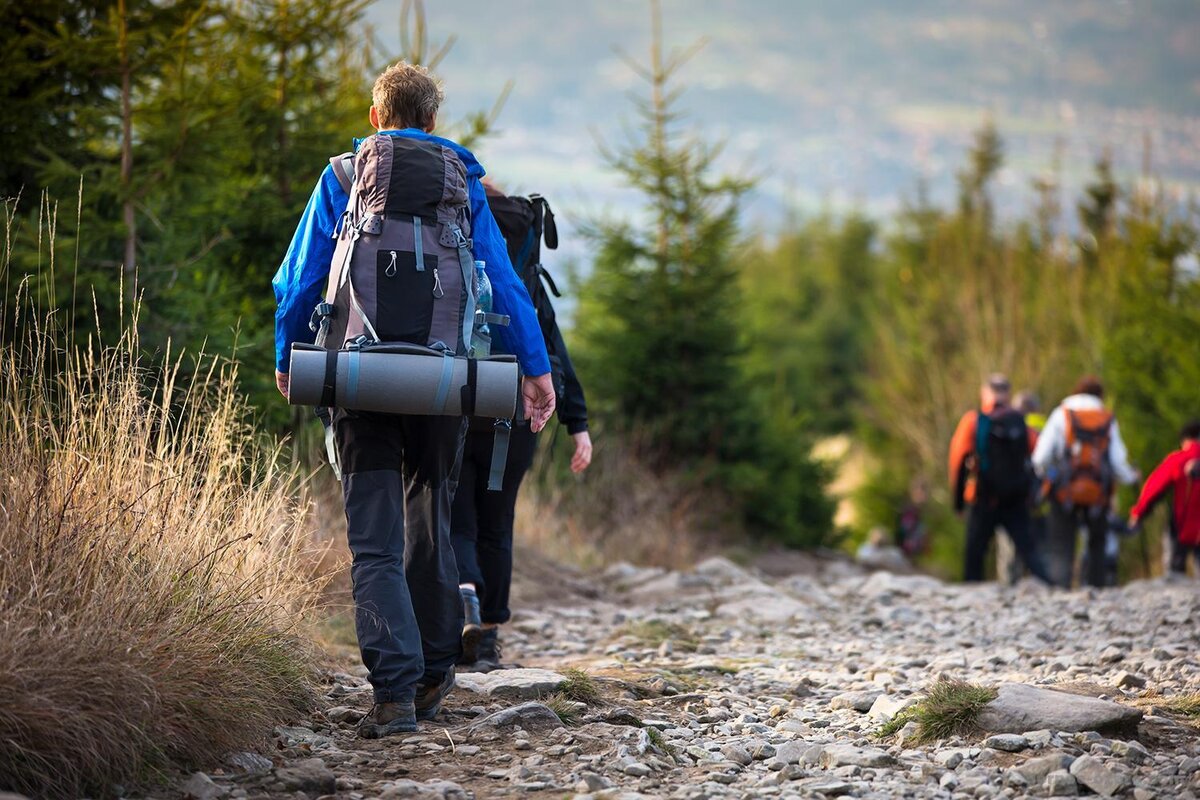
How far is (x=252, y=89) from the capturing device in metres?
9.01

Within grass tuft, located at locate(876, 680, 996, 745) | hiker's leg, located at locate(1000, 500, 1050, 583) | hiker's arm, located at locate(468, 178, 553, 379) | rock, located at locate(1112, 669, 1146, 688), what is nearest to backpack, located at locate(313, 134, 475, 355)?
hiker's arm, located at locate(468, 178, 553, 379)

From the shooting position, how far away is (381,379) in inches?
167

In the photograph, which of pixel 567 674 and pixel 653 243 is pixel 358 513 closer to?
pixel 567 674

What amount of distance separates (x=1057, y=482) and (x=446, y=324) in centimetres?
967

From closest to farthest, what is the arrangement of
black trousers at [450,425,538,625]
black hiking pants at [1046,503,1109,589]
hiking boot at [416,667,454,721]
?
hiking boot at [416,667,454,721]
black trousers at [450,425,538,625]
black hiking pants at [1046,503,1109,589]

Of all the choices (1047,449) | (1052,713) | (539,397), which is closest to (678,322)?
(1047,449)

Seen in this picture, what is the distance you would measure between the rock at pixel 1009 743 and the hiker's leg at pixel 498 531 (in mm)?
2455

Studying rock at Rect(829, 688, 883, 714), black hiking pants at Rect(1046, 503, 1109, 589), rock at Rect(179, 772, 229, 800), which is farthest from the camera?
black hiking pants at Rect(1046, 503, 1109, 589)

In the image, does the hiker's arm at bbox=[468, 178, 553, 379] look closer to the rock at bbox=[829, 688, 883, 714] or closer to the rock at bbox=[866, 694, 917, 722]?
the rock at bbox=[866, 694, 917, 722]

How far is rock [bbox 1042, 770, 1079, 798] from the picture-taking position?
4.00 metres

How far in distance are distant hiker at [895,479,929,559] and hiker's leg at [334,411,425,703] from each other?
81.7 feet

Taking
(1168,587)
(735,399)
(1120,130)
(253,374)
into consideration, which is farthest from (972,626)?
(1120,130)

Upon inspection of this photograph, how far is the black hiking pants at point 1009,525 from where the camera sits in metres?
12.4

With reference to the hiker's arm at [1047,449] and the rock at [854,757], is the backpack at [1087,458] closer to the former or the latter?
the hiker's arm at [1047,449]
